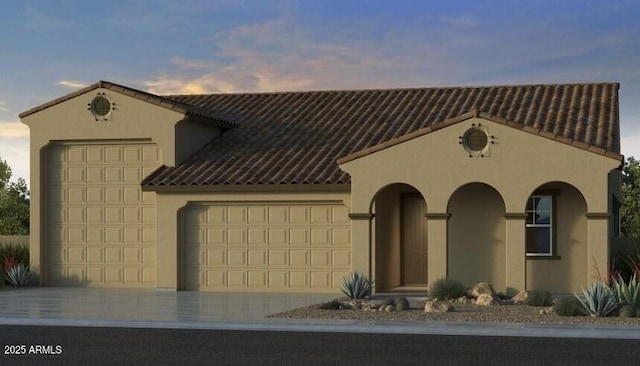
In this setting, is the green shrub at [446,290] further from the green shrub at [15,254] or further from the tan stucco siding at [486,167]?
the green shrub at [15,254]

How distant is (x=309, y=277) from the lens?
2892cm

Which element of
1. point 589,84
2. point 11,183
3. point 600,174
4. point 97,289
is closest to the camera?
point 600,174

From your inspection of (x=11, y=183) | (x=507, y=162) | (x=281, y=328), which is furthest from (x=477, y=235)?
(x=11, y=183)

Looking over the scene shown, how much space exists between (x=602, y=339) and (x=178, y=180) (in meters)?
15.1

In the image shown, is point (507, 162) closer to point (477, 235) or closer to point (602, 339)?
point (477, 235)

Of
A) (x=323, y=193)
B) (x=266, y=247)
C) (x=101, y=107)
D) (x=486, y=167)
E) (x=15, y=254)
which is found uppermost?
(x=101, y=107)

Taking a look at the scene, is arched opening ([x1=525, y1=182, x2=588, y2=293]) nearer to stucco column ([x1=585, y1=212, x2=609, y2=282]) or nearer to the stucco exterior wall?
stucco column ([x1=585, y1=212, x2=609, y2=282])

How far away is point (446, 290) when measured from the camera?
2484cm

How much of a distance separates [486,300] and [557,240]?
15.4 feet

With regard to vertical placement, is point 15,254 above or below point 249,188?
below

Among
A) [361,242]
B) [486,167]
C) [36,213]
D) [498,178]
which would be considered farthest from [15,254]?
[498,178]

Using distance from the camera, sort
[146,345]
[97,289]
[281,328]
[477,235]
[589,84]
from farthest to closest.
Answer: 1. [589,84]
2. [97,289]
3. [477,235]
4. [281,328]
5. [146,345]

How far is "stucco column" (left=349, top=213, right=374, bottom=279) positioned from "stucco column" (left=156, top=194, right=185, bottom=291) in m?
5.44

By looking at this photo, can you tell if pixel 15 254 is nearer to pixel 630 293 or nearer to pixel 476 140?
pixel 476 140
